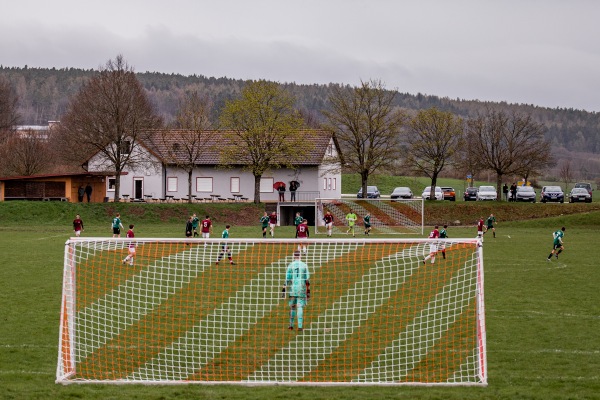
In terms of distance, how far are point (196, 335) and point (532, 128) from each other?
71.8m

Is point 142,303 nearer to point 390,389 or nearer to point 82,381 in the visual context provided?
point 82,381

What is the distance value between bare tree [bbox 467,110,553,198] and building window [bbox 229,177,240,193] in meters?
23.8

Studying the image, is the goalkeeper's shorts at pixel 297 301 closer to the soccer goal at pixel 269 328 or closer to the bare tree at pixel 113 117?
the soccer goal at pixel 269 328

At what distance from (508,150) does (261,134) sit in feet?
81.0

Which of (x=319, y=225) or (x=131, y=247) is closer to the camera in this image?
(x=131, y=247)

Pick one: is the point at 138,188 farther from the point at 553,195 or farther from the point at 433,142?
the point at 553,195

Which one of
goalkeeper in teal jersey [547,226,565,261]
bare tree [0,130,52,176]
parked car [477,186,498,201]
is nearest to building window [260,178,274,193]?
parked car [477,186,498,201]

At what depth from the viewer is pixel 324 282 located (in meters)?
23.5

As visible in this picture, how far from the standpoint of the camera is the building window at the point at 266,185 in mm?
76875

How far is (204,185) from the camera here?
7819 cm

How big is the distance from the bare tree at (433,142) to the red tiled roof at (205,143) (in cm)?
904

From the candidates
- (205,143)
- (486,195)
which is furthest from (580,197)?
(205,143)

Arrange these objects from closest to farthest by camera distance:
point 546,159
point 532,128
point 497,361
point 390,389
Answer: point 390,389, point 497,361, point 546,159, point 532,128

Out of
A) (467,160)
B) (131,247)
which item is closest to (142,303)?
(131,247)
